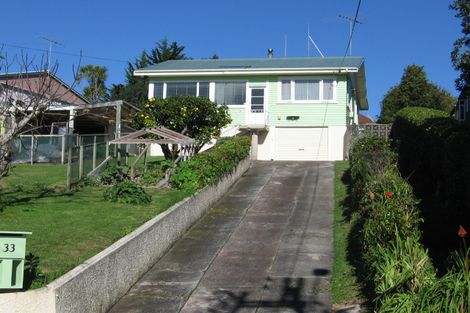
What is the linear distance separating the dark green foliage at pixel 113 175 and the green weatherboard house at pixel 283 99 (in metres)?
12.3

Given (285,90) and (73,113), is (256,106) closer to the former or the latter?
(285,90)

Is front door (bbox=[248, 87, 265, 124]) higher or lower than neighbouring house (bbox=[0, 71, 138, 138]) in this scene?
higher

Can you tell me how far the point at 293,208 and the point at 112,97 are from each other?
38.7 meters

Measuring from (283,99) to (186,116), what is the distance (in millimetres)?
10291

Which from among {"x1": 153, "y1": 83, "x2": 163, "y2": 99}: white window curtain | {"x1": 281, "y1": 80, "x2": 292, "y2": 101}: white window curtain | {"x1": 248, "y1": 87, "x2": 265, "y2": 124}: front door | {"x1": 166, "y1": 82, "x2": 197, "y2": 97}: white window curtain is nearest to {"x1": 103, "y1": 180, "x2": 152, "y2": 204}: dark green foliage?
{"x1": 248, "y1": 87, "x2": 265, "y2": 124}: front door

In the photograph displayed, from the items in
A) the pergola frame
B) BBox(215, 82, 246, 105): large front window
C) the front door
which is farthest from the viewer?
BBox(215, 82, 246, 105): large front window

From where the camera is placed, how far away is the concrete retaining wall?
641 cm

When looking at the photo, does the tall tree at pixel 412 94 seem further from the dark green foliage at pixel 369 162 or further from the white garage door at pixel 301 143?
the dark green foliage at pixel 369 162

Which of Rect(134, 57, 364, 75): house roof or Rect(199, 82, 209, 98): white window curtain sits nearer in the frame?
Rect(134, 57, 364, 75): house roof

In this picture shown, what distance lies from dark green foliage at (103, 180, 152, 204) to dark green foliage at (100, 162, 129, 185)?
3.04m

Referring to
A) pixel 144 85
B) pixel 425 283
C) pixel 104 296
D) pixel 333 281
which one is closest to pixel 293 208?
pixel 333 281

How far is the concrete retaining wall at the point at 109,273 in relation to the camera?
6406 mm

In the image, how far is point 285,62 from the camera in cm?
3203

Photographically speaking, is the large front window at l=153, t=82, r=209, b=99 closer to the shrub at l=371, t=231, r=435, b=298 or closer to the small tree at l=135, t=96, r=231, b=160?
the small tree at l=135, t=96, r=231, b=160
